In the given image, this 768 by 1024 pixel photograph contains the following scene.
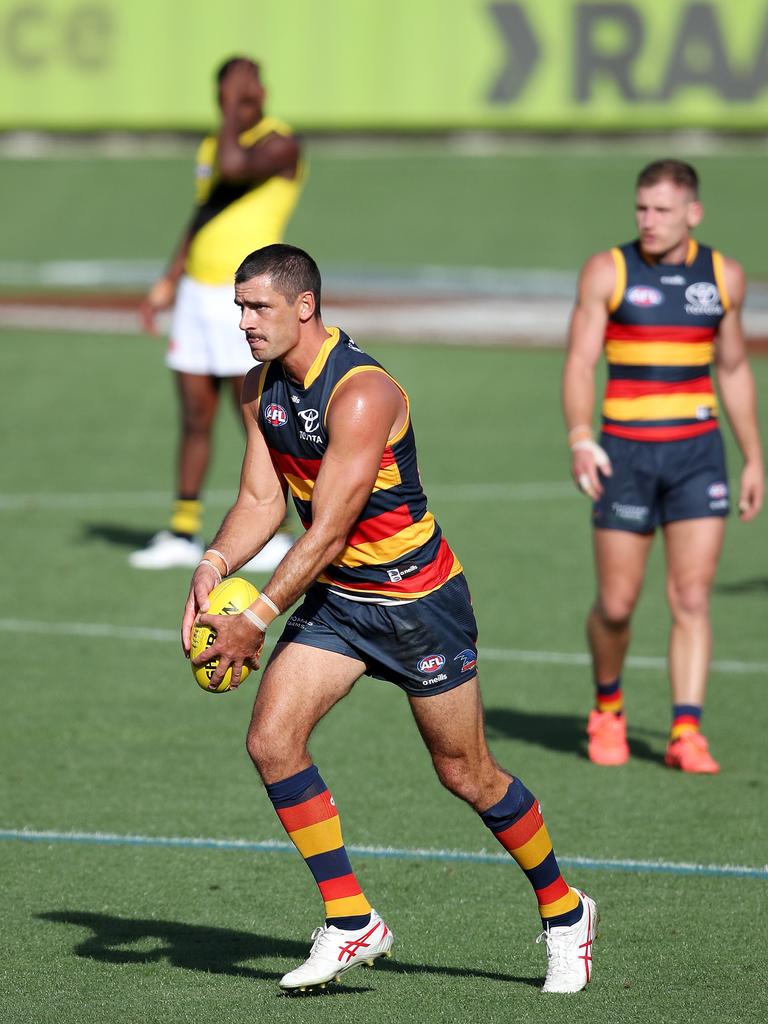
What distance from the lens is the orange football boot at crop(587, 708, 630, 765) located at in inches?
331

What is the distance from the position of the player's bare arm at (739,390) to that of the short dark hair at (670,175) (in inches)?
17.1

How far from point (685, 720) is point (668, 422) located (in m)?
1.35

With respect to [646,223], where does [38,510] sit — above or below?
below

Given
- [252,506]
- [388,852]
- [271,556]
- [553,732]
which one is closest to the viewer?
[252,506]

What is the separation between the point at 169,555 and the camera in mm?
11969

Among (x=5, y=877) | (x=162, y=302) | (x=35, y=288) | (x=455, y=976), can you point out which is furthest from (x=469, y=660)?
(x=35, y=288)

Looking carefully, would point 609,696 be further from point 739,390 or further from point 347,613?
point 347,613

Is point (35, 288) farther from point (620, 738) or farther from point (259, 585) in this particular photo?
point (620, 738)

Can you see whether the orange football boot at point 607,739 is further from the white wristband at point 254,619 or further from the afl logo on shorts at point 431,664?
the white wristband at point 254,619

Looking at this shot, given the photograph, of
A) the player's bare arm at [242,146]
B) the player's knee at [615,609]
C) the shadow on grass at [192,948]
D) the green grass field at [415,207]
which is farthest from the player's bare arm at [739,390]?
the green grass field at [415,207]

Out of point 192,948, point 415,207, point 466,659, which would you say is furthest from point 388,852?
point 415,207

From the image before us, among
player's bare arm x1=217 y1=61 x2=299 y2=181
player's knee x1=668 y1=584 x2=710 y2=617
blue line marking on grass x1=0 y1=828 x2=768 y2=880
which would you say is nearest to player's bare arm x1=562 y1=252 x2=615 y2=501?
player's knee x1=668 y1=584 x2=710 y2=617

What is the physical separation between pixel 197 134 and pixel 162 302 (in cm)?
2240

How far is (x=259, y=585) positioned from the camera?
450 inches
